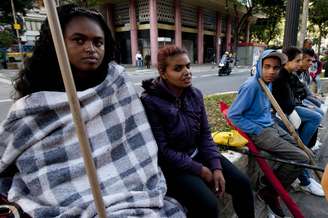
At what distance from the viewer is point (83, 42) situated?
134 cm

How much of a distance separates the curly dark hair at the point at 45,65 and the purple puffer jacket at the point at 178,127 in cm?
43

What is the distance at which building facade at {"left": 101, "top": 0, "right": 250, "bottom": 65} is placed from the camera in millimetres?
20156

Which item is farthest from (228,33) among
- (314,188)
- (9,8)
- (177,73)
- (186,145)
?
(186,145)

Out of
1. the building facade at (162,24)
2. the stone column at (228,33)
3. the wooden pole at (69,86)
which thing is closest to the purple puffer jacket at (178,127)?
the wooden pole at (69,86)

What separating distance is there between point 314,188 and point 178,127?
186cm

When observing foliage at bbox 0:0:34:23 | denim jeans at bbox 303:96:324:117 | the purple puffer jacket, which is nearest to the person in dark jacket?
denim jeans at bbox 303:96:324:117

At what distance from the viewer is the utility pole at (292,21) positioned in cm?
417

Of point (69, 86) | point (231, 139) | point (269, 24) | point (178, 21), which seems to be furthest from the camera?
point (269, 24)

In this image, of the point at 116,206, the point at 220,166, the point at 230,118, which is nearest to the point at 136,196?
the point at 116,206

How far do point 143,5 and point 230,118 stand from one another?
765 inches

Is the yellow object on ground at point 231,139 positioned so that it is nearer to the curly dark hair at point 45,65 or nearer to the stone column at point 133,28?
the curly dark hair at point 45,65

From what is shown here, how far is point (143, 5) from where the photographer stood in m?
20.2

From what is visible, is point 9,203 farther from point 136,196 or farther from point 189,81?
point 189,81

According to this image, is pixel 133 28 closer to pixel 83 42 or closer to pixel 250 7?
pixel 250 7
